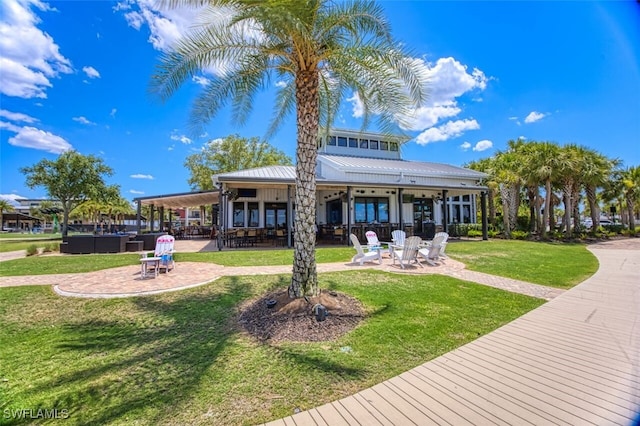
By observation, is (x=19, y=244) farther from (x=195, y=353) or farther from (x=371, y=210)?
(x=195, y=353)

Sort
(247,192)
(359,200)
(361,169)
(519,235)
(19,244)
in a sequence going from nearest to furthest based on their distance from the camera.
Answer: (247,192), (19,244), (359,200), (361,169), (519,235)

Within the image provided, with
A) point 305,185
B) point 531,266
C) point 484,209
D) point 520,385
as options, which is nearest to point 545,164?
point 484,209

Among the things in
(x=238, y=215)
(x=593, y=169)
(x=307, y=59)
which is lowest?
(x=238, y=215)

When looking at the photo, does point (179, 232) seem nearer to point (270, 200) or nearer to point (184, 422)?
point (270, 200)

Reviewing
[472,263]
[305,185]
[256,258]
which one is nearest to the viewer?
[305,185]

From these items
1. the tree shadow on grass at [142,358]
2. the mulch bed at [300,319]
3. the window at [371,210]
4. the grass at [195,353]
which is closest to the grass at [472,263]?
the grass at [195,353]

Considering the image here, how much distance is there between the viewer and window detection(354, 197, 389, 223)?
65.4ft

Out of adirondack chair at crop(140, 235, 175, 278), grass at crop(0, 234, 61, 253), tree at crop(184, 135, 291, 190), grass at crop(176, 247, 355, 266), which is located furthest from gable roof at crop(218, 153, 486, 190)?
tree at crop(184, 135, 291, 190)

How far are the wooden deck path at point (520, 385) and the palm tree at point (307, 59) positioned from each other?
9.00 feet

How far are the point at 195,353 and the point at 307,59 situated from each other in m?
A: 5.11

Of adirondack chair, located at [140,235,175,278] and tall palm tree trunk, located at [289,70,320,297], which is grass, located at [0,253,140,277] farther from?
tall palm tree trunk, located at [289,70,320,297]

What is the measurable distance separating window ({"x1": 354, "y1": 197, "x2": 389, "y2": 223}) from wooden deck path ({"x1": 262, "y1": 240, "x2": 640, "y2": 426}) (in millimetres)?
15325

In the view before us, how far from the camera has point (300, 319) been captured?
480 centimetres

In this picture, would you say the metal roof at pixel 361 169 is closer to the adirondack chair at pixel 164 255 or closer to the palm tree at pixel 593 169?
the palm tree at pixel 593 169
